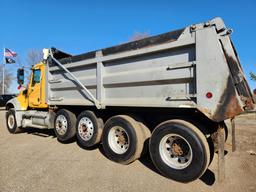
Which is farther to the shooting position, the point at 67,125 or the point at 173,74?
the point at 67,125

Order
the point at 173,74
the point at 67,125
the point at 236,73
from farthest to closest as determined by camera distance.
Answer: the point at 67,125 < the point at 173,74 < the point at 236,73

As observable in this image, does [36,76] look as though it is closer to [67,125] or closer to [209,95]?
[67,125]

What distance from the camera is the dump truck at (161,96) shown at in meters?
3.38

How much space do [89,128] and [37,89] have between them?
9.92 ft

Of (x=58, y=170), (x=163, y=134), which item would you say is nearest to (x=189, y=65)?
(x=163, y=134)

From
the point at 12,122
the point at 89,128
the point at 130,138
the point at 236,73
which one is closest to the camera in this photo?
the point at 236,73

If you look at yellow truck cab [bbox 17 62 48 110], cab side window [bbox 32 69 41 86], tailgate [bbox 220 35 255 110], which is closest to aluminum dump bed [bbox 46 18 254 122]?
tailgate [bbox 220 35 255 110]

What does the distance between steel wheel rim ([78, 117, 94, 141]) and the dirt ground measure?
396 mm

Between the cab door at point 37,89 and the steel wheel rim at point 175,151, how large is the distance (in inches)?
180

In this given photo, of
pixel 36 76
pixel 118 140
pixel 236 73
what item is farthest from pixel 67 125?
pixel 236 73

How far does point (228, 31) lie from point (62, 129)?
16.0 feet

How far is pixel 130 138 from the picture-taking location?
14.1 feet

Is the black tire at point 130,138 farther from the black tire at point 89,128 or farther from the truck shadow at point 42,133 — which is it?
the truck shadow at point 42,133

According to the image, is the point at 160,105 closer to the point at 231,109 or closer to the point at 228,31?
the point at 231,109
